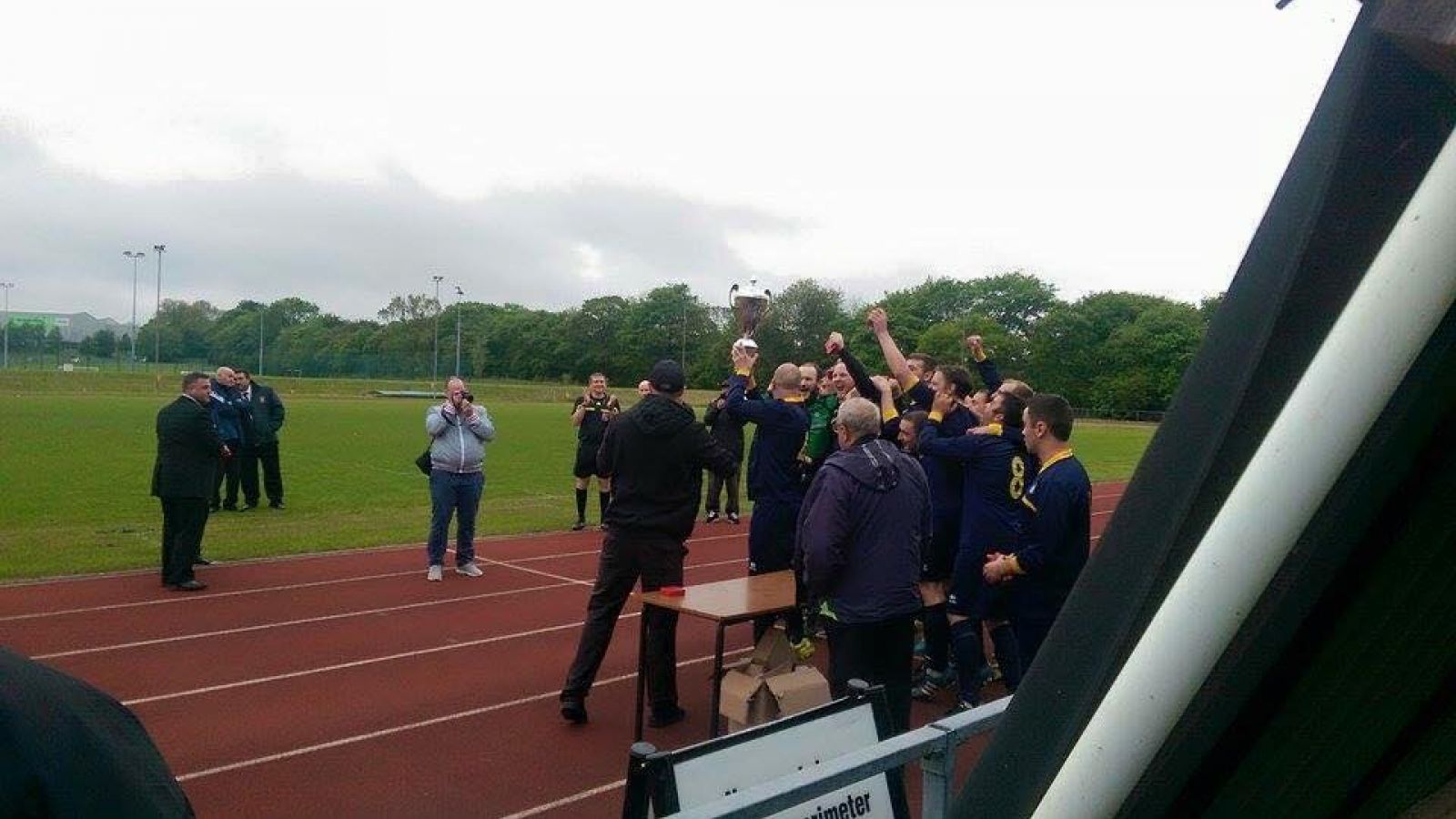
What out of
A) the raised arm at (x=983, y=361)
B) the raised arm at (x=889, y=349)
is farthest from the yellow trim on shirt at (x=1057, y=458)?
the raised arm at (x=983, y=361)

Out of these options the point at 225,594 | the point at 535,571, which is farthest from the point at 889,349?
the point at 225,594

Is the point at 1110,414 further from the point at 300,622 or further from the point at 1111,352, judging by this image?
the point at 300,622

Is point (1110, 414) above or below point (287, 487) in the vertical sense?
above

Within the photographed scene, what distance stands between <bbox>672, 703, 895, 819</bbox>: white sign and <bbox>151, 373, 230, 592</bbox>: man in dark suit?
7.74 metres

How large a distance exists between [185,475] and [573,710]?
16.7ft

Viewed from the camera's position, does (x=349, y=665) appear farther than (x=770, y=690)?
Yes

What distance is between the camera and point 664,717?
6.07 metres

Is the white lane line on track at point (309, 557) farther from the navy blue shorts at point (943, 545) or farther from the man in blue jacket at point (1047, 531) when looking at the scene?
the man in blue jacket at point (1047, 531)

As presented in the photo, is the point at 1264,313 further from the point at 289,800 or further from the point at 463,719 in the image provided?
the point at 463,719

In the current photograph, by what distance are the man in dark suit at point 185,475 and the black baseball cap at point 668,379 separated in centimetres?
528

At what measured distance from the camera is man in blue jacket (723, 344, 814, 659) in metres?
6.90

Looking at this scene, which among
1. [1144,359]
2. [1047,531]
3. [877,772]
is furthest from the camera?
[1144,359]

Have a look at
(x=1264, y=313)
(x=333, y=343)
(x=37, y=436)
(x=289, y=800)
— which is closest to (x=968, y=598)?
(x=289, y=800)

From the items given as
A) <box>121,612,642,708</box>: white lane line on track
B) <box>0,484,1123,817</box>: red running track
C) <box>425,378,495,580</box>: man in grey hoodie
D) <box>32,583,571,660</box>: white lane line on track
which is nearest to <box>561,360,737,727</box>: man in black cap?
<box>0,484,1123,817</box>: red running track
